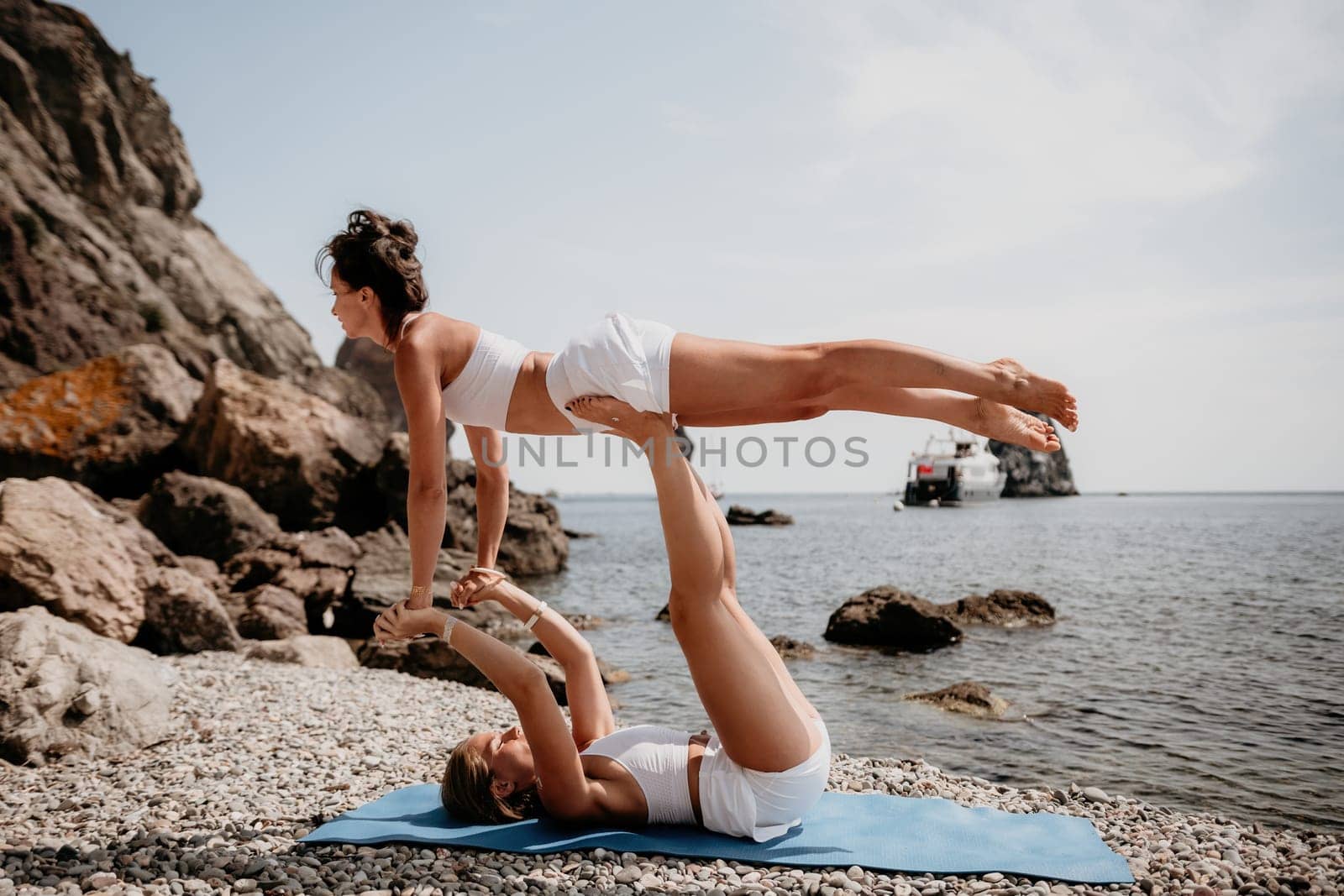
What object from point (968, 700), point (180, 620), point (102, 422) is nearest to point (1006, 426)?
point (968, 700)

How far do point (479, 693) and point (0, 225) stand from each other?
19.7m

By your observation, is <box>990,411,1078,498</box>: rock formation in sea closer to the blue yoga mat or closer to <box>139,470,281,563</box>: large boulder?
<box>139,470,281,563</box>: large boulder

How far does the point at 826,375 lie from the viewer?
403 cm

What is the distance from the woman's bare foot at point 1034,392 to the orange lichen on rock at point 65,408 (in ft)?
55.7

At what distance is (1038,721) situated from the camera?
8969mm

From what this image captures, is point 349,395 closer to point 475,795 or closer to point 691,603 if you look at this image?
point 475,795

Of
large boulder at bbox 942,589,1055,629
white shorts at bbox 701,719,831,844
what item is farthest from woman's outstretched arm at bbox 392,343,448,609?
large boulder at bbox 942,589,1055,629

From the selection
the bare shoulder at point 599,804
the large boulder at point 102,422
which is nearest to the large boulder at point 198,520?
the large boulder at point 102,422

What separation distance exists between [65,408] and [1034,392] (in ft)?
57.5

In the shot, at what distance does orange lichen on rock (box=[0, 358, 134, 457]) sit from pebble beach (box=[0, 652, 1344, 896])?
1098 centimetres

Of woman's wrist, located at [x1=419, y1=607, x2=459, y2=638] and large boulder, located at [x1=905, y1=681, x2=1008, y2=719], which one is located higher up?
woman's wrist, located at [x1=419, y1=607, x2=459, y2=638]

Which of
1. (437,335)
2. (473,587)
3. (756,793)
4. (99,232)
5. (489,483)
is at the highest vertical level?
(99,232)

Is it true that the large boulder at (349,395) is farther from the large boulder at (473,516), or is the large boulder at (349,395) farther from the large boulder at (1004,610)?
the large boulder at (1004,610)

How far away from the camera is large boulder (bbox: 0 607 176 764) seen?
5.46 meters
